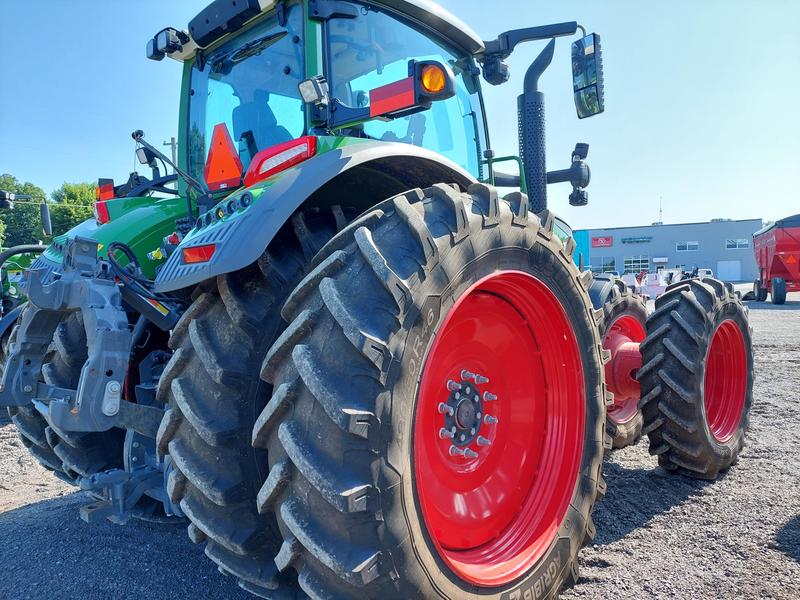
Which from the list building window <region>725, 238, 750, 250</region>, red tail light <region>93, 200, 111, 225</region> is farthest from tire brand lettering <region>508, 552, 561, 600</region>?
building window <region>725, 238, 750, 250</region>

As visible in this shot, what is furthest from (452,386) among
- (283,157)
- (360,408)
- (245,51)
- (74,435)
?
(245,51)

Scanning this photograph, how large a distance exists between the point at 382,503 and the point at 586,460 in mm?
1118

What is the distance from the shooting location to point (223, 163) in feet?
9.00

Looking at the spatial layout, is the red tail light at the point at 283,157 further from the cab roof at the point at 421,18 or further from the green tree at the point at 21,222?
the green tree at the point at 21,222

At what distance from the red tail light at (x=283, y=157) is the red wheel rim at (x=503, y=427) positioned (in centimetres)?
78

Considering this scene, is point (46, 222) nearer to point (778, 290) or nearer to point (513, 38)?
point (513, 38)

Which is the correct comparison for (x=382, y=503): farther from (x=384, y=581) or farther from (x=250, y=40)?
(x=250, y=40)

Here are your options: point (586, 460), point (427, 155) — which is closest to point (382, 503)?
point (586, 460)

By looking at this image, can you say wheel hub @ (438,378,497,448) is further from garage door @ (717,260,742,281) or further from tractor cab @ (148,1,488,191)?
garage door @ (717,260,742,281)

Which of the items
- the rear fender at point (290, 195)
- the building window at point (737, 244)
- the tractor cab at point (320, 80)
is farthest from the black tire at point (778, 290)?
the building window at point (737, 244)

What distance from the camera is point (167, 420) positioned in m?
1.69

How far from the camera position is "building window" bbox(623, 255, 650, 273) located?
1912 inches

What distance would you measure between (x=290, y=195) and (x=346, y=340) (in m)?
0.52

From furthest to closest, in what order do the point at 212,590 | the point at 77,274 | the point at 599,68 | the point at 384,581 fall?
the point at 599,68, the point at 212,590, the point at 77,274, the point at 384,581
